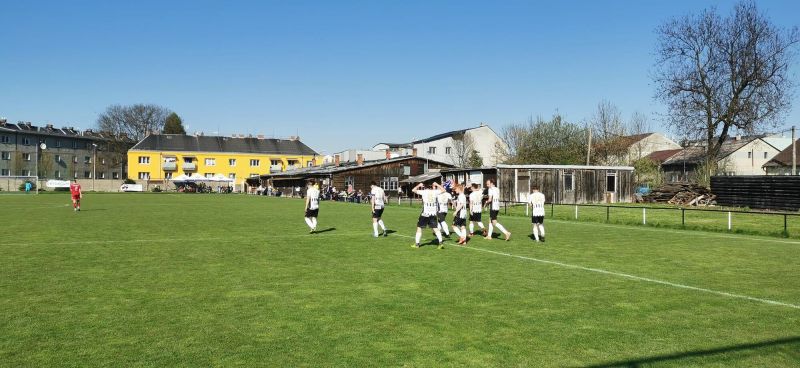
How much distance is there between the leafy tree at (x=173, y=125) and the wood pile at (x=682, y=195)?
3658 inches

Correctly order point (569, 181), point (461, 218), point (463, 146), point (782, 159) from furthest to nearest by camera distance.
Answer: point (463, 146) → point (782, 159) → point (569, 181) → point (461, 218)

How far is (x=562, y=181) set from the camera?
148ft

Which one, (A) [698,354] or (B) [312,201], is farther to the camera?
(B) [312,201]

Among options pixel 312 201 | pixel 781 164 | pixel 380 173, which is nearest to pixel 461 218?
pixel 312 201

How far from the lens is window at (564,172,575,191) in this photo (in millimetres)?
45125

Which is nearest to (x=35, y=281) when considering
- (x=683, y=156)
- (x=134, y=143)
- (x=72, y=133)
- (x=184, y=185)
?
(x=683, y=156)

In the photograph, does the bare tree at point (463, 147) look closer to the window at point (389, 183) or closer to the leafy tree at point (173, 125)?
the window at point (389, 183)

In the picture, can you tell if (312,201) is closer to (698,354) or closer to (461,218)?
(461,218)

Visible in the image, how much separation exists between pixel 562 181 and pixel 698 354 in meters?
39.8

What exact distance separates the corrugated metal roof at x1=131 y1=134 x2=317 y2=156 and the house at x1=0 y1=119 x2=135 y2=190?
21.0 feet

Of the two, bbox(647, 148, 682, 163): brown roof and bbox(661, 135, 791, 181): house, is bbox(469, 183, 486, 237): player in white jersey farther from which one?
bbox(647, 148, 682, 163): brown roof

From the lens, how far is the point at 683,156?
76.5m

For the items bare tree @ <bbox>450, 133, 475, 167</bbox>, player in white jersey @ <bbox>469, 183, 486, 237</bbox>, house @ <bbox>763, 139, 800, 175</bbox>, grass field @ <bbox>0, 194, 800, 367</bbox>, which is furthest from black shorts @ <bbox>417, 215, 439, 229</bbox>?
bare tree @ <bbox>450, 133, 475, 167</bbox>

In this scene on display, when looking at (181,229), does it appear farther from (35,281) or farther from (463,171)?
(463,171)
